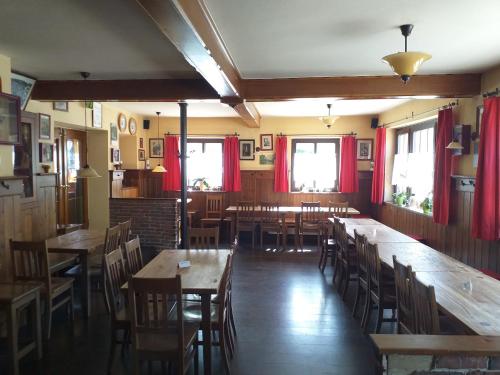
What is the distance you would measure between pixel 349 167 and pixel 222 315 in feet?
18.7

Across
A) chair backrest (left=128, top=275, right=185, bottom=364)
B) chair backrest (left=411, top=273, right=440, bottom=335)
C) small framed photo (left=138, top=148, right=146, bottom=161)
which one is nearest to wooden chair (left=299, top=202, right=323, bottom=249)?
small framed photo (left=138, top=148, right=146, bottom=161)

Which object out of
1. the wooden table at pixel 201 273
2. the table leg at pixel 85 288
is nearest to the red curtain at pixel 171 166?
the table leg at pixel 85 288

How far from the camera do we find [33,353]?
283cm

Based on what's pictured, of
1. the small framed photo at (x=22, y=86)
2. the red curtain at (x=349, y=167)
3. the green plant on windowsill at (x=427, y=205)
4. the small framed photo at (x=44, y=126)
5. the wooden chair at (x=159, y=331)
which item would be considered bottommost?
the wooden chair at (x=159, y=331)

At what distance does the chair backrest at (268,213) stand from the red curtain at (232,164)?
120 cm

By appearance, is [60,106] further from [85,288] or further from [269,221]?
[269,221]

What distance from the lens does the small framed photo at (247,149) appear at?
796 cm

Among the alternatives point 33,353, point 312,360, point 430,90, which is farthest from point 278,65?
point 33,353

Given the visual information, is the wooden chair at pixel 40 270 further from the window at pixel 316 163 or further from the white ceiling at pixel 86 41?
the window at pixel 316 163

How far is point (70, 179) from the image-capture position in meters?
5.89

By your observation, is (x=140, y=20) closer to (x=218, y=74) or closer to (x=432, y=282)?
(x=218, y=74)

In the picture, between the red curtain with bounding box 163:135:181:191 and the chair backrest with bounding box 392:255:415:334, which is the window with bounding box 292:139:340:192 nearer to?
the red curtain with bounding box 163:135:181:191

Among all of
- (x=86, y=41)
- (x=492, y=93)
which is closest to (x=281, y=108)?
(x=492, y=93)

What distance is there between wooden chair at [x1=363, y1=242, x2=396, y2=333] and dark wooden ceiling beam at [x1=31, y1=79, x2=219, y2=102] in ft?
8.95
